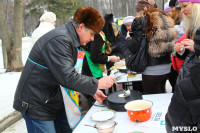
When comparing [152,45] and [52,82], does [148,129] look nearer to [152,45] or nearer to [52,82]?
[52,82]

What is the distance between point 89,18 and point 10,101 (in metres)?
3.60

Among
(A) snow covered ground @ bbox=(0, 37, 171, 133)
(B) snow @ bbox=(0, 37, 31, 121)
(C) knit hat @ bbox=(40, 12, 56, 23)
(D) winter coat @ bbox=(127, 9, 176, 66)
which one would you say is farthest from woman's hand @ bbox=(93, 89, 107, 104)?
(B) snow @ bbox=(0, 37, 31, 121)

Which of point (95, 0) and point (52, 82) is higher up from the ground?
Answer: point (95, 0)

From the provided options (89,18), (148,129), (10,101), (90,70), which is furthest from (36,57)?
(10,101)

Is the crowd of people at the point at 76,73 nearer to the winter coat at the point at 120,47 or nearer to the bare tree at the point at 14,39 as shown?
the winter coat at the point at 120,47

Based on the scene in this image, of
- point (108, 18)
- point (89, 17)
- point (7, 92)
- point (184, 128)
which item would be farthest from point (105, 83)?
point (7, 92)

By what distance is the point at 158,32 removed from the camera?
219 centimetres

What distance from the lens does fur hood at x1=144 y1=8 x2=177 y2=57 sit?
2188 mm

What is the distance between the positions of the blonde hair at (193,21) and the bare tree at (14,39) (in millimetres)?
6647

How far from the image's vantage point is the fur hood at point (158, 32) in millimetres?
2188

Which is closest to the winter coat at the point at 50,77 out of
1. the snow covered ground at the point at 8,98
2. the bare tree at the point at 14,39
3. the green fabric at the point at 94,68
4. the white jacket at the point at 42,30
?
the green fabric at the point at 94,68

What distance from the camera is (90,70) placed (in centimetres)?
323

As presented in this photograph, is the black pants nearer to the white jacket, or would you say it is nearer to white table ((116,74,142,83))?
white table ((116,74,142,83))

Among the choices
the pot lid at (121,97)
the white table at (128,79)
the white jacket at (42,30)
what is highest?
the white jacket at (42,30)
